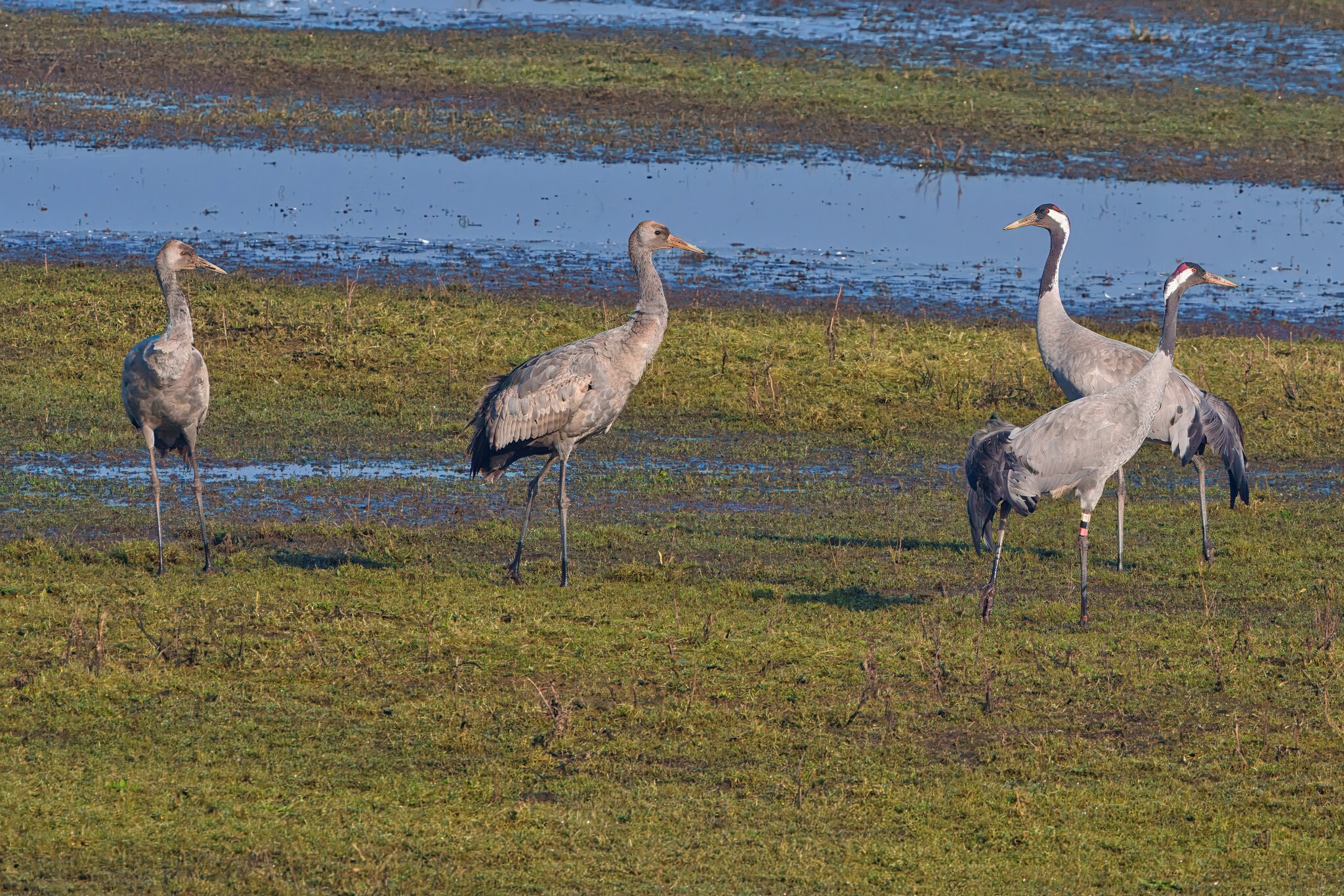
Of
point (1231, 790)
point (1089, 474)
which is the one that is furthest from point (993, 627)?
point (1231, 790)

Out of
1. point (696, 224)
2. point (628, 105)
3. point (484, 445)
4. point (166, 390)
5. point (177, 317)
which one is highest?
point (628, 105)

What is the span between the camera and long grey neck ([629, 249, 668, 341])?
10508 millimetres

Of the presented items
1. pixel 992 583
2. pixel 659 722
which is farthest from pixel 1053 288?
pixel 659 722

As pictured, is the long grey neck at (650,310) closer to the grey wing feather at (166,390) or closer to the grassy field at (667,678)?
the grassy field at (667,678)

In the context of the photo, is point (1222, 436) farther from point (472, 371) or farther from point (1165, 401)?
point (472, 371)

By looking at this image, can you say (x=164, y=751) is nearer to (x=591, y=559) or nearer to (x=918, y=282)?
(x=591, y=559)

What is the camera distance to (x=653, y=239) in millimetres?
11109

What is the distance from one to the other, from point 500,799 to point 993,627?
11.4 feet

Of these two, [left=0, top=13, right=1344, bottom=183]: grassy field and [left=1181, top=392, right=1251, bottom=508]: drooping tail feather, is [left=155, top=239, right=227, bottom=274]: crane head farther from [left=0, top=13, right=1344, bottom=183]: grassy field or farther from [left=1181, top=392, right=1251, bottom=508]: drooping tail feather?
[left=0, top=13, right=1344, bottom=183]: grassy field

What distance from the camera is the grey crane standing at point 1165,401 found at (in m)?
11.1

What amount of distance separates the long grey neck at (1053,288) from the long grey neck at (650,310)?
284 cm

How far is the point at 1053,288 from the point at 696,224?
10.1m

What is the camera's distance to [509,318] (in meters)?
16.0

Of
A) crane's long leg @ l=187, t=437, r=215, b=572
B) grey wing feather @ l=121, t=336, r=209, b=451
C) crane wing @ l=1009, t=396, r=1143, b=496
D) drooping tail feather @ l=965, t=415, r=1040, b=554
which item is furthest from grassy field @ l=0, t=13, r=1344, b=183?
crane wing @ l=1009, t=396, r=1143, b=496
